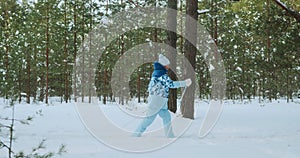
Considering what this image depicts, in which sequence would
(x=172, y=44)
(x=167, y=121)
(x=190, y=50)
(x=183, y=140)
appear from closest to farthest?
1. (x=183, y=140)
2. (x=167, y=121)
3. (x=190, y=50)
4. (x=172, y=44)

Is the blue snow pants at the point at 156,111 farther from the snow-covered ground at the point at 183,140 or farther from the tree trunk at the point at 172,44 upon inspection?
the tree trunk at the point at 172,44

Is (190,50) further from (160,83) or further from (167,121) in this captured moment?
(167,121)

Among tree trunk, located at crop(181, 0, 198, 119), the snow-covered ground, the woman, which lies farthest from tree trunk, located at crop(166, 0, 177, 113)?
the woman

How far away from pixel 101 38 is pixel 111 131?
18.3 m

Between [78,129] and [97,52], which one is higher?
[97,52]

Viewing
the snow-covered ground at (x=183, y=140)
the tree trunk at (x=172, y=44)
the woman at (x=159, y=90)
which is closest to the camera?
the snow-covered ground at (x=183, y=140)

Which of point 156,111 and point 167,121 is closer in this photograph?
point 156,111

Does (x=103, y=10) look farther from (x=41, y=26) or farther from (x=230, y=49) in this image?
(x=230, y=49)

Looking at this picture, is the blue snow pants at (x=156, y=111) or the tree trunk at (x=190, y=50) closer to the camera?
the blue snow pants at (x=156, y=111)

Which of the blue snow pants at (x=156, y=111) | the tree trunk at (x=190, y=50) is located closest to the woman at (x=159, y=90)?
the blue snow pants at (x=156, y=111)

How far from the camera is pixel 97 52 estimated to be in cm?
2572

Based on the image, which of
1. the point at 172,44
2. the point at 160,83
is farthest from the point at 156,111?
the point at 172,44

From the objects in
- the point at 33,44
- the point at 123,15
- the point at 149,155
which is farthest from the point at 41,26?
the point at 149,155

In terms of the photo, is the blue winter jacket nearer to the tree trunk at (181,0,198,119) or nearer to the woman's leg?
the woman's leg
